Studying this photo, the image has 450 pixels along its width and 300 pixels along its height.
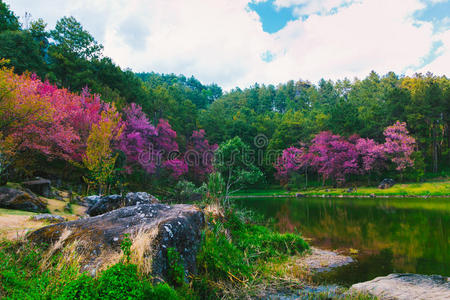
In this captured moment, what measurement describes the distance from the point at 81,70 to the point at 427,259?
33.0m

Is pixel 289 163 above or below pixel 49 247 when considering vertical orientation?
above

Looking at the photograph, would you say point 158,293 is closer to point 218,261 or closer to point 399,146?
point 218,261

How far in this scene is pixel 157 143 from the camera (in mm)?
26719

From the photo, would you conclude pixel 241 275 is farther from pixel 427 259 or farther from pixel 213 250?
pixel 427 259

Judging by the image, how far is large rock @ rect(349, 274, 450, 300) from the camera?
447 centimetres

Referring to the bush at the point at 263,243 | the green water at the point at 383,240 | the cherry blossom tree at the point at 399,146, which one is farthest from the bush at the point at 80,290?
the cherry blossom tree at the point at 399,146

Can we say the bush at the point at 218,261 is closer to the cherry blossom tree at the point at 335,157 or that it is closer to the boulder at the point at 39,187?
the boulder at the point at 39,187

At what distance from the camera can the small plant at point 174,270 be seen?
3.75 meters

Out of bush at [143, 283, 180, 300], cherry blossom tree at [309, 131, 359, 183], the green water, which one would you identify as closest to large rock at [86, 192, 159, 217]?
the green water

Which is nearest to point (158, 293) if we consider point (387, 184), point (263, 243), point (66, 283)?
point (66, 283)

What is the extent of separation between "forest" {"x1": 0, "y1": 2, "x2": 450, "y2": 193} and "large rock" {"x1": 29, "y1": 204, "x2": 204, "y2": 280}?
7.36 meters

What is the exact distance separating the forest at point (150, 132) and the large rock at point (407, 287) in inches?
325

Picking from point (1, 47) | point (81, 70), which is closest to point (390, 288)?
point (1, 47)

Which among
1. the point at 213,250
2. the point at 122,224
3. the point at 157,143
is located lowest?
the point at 213,250
